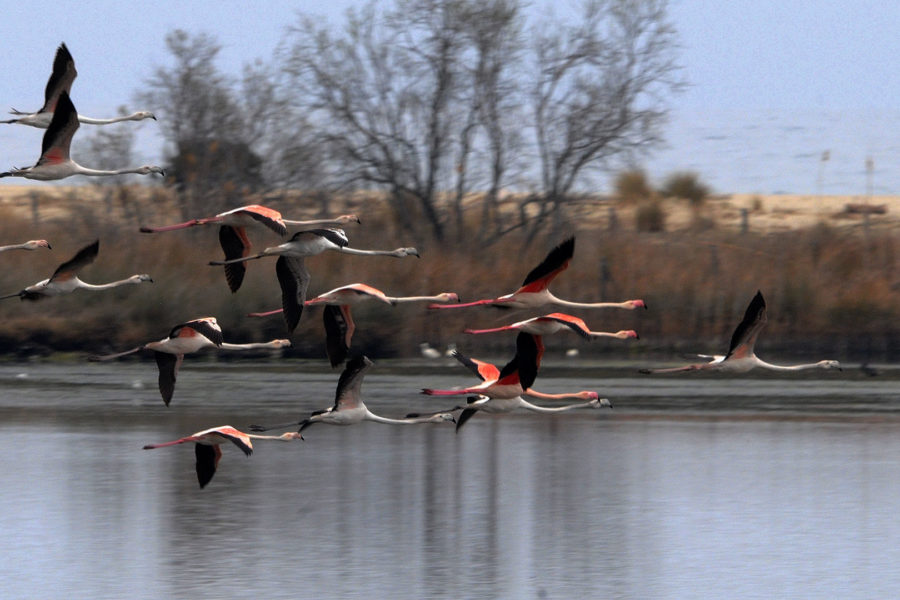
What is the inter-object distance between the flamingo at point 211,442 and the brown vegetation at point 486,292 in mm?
16790

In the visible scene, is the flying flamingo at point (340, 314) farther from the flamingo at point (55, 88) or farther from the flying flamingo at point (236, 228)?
the flamingo at point (55, 88)

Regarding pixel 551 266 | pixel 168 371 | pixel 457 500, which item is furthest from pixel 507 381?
pixel 457 500

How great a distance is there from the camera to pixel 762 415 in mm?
28531

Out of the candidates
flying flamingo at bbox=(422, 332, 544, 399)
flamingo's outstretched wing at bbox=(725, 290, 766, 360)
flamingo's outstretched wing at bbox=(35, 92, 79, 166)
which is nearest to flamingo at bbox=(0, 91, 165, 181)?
flamingo's outstretched wing at bbox=(35, 92, 79, 166)

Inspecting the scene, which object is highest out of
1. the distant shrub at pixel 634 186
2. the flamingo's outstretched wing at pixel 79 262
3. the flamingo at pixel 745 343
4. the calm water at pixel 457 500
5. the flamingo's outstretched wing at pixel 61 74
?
the distant shrub at pixel 634 186

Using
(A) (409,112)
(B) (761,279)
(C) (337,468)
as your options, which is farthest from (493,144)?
(C) (337,468)

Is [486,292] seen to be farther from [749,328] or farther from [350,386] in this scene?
[350,386]

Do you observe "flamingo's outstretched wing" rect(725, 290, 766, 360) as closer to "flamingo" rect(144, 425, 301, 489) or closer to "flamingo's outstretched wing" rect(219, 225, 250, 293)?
"flamingo" rect(144, 425, 301, 489)

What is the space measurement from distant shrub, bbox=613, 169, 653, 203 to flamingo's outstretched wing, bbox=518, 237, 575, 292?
41.1 meters

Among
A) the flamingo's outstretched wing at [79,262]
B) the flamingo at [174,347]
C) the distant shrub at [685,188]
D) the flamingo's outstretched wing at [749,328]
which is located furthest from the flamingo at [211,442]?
the distant shrub at [685,188]

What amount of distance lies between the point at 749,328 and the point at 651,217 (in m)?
35.9

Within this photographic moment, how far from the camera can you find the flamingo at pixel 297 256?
16.1 m

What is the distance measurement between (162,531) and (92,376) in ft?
49.5

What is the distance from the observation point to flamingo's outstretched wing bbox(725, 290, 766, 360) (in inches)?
674
